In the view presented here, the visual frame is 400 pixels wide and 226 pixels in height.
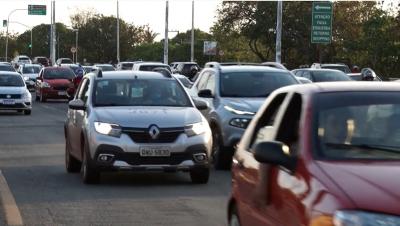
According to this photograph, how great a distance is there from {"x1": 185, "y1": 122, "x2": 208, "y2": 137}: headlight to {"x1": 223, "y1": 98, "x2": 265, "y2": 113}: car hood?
1.67 m

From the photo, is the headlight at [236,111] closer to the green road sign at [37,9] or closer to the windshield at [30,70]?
the windshield at [30,70]

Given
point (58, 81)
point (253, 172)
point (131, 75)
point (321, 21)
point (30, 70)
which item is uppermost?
point (321, 21)

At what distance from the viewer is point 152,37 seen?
12212cm

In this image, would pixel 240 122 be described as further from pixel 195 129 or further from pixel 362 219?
pixel 362 219

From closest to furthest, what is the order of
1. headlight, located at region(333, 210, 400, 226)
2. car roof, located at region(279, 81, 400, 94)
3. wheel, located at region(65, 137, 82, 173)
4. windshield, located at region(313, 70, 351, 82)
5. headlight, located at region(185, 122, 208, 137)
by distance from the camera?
1. headlight, located at region(333, 210, 400, 226)
2. car roof, located at region(279, 81, 400, 94)
3. headlight, located at region(185, 122, 208, 137)
4. wheel, located at region(65, 137, 82, 173)
5. windshield, located at region(313, 70, 351, 82)

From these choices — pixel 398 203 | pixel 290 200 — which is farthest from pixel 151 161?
pixel 398 203

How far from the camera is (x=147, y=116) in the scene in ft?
35.8

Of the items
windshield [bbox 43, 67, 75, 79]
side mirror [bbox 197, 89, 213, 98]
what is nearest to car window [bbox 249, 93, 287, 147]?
side mirror [bbox 197, 89, 213, 98]

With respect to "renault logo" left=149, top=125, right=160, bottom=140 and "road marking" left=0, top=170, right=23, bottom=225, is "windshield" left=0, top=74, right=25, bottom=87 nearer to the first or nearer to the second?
"road marking" left=0, top=170, right=23, bottom=225

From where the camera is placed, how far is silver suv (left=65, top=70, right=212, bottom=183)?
10750 mm

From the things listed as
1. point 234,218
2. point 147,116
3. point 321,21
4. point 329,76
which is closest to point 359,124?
point 234,218

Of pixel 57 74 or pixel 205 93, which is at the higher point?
pixel 205 93

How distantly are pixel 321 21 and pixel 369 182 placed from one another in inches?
1468

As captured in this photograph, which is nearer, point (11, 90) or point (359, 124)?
point (359, 124)
